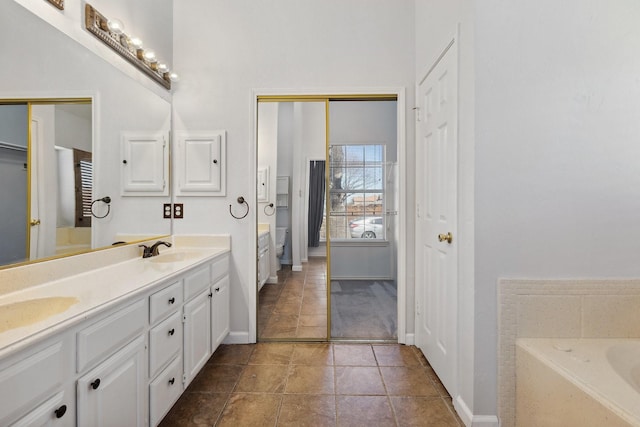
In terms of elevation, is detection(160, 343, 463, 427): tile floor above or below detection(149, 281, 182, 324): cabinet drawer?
below

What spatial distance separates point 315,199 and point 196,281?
2086 millimetres

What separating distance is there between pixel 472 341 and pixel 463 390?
1.07ft

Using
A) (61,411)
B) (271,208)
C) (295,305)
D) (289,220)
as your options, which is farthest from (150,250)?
(289,220)

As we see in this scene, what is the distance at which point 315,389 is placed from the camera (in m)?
1.79

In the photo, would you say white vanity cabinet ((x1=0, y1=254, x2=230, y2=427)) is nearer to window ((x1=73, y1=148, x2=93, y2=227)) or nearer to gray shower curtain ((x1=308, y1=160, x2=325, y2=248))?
window ((x1=73, y1=148, x2=93, y2=227))

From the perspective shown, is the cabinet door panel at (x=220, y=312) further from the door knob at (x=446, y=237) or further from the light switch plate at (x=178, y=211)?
the door knob at (x=446, y=237)

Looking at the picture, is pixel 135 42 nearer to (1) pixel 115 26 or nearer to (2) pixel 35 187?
(1) pixel 115 26

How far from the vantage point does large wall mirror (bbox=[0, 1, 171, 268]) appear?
1.21m

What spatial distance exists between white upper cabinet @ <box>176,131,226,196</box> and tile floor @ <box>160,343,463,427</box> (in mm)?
1327

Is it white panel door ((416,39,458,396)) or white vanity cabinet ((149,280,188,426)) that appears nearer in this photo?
white vanity cabinet ((149,280,188,426))

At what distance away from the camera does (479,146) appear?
1399 mm

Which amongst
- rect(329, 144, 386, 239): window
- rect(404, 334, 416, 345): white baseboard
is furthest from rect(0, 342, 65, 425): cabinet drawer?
rect(329, 144, 386, 239): window

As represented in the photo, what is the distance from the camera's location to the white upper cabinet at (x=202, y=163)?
7.68 ft

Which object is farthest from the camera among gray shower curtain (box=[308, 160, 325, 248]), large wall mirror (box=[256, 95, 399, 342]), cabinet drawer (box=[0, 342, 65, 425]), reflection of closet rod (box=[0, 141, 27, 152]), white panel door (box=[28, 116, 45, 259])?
gray shower curtain (box=[308, 160, 325, 248])
